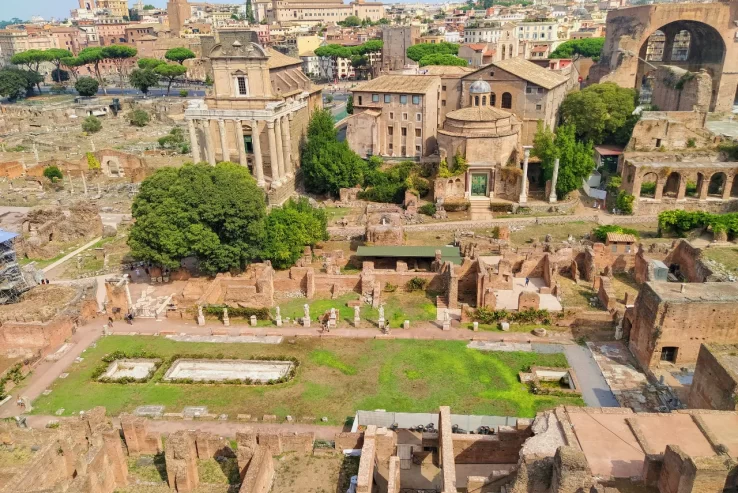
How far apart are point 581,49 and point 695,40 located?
3774 cm

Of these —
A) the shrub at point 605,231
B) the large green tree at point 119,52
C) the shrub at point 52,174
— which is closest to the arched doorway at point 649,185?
the shrub at point 605,231

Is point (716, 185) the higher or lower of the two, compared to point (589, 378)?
higher

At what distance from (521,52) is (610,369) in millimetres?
89587

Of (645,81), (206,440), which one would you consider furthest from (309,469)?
(645,81)

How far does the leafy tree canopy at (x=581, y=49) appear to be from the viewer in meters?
108

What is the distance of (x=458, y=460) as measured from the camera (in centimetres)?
2348

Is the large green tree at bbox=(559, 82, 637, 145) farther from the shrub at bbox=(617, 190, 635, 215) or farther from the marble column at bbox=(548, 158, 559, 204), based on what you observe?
the shrub at bbox=(617, 190, 635, 215)

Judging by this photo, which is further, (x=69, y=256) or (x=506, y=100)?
(x=506, y=100)

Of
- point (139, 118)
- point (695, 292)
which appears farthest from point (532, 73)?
point (139, 118)

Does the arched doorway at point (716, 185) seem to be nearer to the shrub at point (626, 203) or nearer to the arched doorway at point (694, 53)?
the shrub at point (626, 203)

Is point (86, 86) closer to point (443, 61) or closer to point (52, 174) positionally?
point (52, 174)

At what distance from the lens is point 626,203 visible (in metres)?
49.9

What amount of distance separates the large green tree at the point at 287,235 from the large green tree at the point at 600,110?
3313 cm

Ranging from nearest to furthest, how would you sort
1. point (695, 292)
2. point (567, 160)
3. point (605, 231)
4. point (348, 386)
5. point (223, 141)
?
point (348, 386), point (695, 292), point (605, 231), point (567, 160), point (223, 141)
